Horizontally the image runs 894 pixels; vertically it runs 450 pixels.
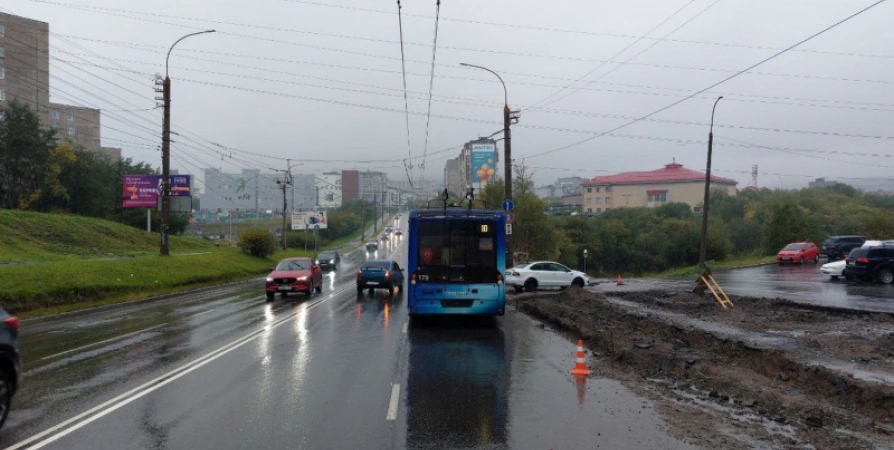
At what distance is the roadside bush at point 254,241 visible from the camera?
59656mm

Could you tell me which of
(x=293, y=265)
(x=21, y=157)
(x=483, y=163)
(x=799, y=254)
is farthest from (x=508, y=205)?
(x=483, y=163)

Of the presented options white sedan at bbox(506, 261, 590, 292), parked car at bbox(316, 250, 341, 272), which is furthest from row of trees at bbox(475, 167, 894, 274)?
white sedan at bbox(506, 261, 590, 292)

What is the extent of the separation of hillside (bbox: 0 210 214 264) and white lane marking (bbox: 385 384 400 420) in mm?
27156

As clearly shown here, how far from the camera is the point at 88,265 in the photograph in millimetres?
31312

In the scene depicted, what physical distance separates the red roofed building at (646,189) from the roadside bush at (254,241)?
66398 millimetres

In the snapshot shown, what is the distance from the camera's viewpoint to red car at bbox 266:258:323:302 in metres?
27.7

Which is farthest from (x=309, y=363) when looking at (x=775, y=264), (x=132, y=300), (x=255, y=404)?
(x=775, y=264)

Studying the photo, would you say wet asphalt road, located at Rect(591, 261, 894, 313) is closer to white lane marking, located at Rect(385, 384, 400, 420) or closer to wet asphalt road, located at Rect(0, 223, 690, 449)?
wet asphalt road, located at Rect(0, 223, 690, 449)

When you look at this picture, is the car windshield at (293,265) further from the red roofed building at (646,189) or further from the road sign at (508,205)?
the red roofed building at (646,189)

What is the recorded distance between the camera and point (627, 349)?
500 inches

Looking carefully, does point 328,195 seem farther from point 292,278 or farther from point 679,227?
point 292,278

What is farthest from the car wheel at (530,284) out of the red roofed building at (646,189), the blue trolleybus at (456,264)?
the red roofed building at (646,189)

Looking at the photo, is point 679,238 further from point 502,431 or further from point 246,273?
point 502,431

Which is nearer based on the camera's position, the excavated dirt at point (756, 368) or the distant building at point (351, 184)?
the excavated dirt at point (756, 368)
